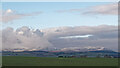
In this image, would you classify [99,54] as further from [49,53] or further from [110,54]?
[49,53]

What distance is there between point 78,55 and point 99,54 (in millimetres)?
14847

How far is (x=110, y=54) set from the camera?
444ft

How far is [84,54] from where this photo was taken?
13962 cm

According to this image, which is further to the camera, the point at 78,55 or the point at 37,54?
the point at 37,54

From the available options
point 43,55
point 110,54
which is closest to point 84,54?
point 110,54

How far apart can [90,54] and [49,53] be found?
2606cm

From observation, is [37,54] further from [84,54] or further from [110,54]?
[110,54]

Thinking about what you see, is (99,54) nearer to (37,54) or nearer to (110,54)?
(110,54)

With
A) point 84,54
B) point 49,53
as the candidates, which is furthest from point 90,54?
point 49,53

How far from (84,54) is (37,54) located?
3091cm

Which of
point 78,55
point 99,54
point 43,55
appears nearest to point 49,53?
point 43,55

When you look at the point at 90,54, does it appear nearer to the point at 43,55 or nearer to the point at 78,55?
the point at 78,55

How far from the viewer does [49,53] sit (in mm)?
144000

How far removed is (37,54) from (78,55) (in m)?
27.8
